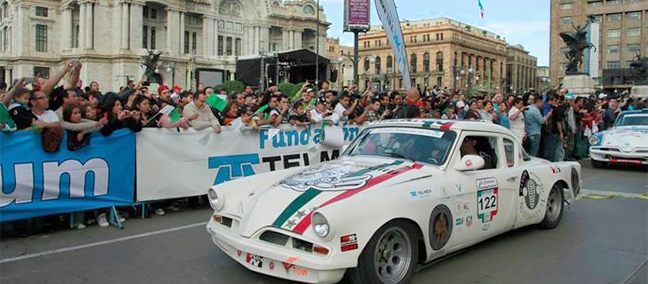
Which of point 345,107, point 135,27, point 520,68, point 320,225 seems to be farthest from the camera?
point 520,68

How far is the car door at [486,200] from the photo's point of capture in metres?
5.22

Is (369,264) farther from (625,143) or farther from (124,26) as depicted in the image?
(124,26)

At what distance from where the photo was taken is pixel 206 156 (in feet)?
27.6

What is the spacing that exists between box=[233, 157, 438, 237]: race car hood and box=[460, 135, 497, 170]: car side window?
29.9 inches

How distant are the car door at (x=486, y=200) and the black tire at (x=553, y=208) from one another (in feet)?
3.48

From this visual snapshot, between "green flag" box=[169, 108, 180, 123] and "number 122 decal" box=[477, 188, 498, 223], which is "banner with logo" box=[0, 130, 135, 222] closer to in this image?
"green flag" box=[169, 108, 180, 123]

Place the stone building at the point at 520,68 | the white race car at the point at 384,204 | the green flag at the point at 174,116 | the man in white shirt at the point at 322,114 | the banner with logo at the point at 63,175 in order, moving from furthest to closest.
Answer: the stone building at the point at 520,68 < the man in white shirt at the point at 322,114 < the green flag at the point at 174,116 < the banner with logo at the point at 63,175 < the white race car at the point at 384,204

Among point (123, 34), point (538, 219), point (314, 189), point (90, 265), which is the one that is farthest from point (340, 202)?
point (123, 34)

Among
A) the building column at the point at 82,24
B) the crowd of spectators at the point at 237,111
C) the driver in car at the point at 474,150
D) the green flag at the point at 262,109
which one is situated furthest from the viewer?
the building column at the point at 82,24

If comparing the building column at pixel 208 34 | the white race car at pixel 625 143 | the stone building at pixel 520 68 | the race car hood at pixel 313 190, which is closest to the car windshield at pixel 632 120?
the white race car at pixel 625 143

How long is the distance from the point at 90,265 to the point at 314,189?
248 centimetres

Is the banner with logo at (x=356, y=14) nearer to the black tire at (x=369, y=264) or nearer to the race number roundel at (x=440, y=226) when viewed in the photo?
the race number roundel at (x=440, y=226)

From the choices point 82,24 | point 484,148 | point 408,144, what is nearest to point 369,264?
point 408,144

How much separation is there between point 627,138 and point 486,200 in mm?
9665
